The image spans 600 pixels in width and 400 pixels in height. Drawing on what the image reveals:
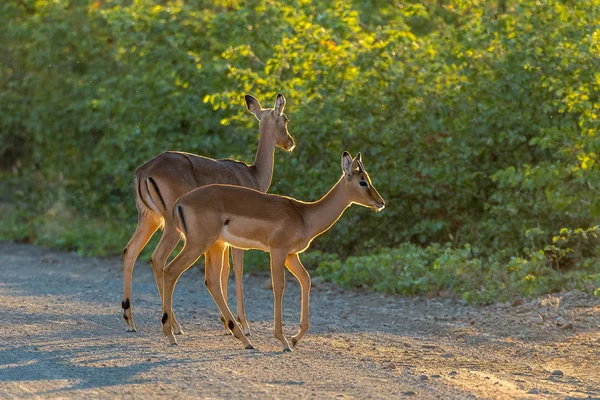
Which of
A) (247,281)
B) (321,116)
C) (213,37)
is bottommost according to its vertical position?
(247,281)

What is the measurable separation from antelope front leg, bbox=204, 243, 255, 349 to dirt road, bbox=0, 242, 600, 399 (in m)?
0.16

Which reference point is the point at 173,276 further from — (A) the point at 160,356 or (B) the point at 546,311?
(B) the point at 546,311

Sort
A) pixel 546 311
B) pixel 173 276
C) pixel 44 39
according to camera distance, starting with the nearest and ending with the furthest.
Result: pixel 173 276 → pixel 546 311 → pixel 44 39

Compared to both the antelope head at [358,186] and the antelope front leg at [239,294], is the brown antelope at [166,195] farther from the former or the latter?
the antelope head at [358,186]

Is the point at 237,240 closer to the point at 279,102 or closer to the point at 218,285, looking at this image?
the point at 218,285

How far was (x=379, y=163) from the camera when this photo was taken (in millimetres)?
14758

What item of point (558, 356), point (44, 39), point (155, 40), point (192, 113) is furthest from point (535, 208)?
point (44, 39)

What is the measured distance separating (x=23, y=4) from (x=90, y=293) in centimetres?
1190

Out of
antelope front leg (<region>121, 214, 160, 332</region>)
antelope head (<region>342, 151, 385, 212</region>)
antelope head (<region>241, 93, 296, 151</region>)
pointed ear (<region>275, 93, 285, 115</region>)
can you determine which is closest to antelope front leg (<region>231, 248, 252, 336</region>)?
antelope front leg (<region>121, 214, 160, 332</region>)

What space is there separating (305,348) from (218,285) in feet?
3.01

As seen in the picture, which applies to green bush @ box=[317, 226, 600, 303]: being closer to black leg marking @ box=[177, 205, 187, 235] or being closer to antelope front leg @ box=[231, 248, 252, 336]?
antelope front leg @ box=[231, 248, 252, 336]

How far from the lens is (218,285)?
30.0 ft

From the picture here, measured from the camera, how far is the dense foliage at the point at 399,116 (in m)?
13.1

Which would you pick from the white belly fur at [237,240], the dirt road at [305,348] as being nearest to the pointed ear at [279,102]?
the dirt road at [305,348]
